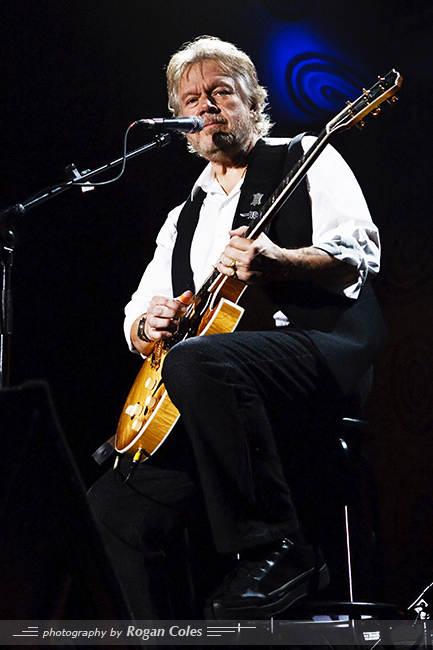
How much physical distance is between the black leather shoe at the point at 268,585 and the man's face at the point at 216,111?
1.40 metres

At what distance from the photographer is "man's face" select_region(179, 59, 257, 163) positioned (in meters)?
2.07

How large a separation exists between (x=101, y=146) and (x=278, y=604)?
82.9 inches

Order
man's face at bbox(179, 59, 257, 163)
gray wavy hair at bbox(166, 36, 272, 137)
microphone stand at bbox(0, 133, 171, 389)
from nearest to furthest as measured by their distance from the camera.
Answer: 1. microphone stand at bbox(0, 133, 171, 389)
2. man's face at bbox(179, 59, 257, 163)
3. gray wavy hair at bbox(166, 36, 272, 137)

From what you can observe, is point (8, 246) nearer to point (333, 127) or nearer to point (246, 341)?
point (246, 341)

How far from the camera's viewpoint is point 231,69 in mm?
2174

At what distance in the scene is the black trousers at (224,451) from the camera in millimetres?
1212

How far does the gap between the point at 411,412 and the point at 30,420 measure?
151 cm

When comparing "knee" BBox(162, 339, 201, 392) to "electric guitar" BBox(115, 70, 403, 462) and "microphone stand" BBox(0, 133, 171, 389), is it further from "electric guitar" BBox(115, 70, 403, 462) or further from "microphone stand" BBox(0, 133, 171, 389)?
"microphone stand" BBox(0, 133, 171, 389)

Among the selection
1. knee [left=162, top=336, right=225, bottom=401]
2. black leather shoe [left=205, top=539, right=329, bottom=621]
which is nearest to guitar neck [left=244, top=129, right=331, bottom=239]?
knee [left=162, top=336, right=225, bottom=401]

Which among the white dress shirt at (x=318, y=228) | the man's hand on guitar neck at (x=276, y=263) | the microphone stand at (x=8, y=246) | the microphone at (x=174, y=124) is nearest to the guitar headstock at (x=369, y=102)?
the white dress shirt at (x=318, y=228)

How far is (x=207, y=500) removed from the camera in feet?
4.02

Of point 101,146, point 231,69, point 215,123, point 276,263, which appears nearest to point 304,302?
point 276,263

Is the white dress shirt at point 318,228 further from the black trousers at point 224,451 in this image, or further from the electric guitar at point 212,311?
the black trousers at point 224,451

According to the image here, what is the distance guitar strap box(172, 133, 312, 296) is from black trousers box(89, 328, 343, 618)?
411 mm
